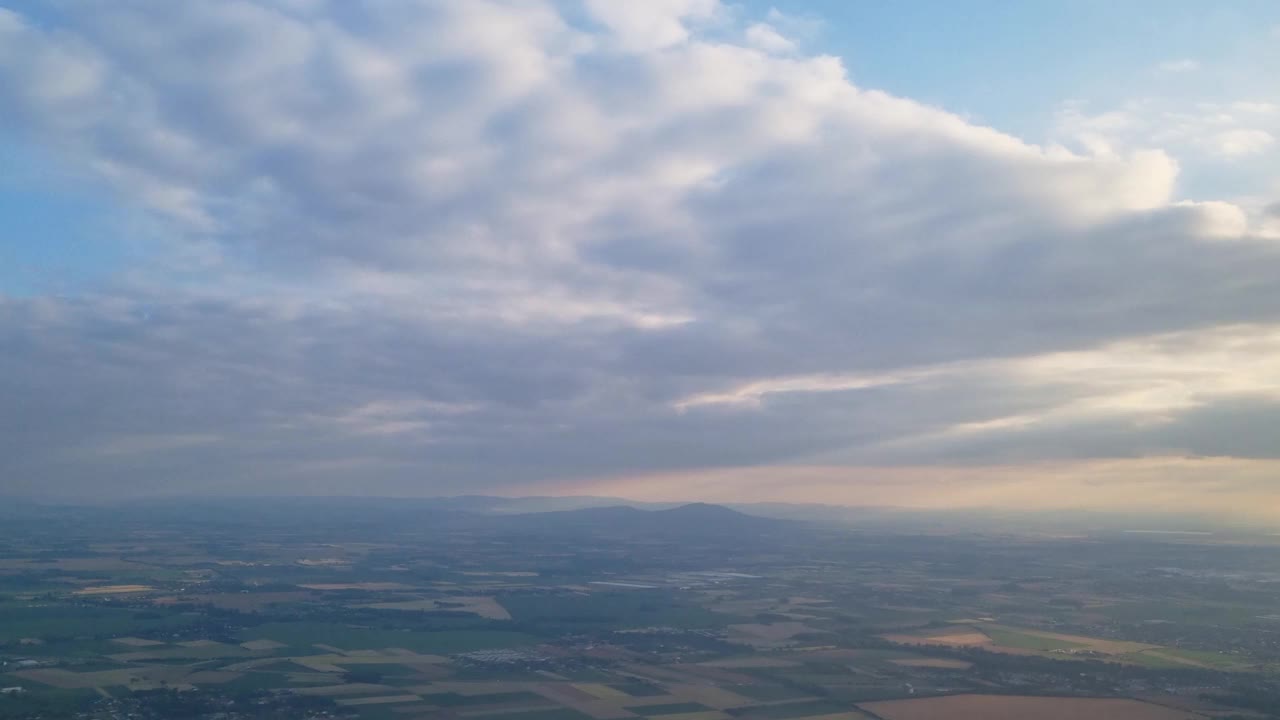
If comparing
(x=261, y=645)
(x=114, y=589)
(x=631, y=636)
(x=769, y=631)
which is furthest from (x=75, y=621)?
(x=769, y=631)

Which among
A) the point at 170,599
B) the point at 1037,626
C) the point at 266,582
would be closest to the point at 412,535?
the point at 266,582

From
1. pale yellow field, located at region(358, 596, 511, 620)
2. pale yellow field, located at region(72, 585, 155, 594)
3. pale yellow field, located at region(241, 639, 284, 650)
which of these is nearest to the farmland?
pale yellow field, located at region(241, 639, 284, 650)

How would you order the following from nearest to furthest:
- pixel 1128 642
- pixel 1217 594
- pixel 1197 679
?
pixel 1197 679, pixel 1128 642, pixel 1217 594

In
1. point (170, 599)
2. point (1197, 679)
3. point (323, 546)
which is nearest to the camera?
point (1197, 679)

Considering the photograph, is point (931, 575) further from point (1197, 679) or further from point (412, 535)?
point (412, 535)

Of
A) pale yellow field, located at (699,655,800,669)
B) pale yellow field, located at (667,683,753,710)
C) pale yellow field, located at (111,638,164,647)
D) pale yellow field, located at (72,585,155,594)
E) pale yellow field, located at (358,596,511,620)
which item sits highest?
pale yellow field, located at (72,585,155,594)

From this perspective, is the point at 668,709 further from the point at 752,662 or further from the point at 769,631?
the point at 769,631

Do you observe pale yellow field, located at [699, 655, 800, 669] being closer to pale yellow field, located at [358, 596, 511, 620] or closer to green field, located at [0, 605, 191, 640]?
pale yellow field, located at [358, 596, 511, 620]
